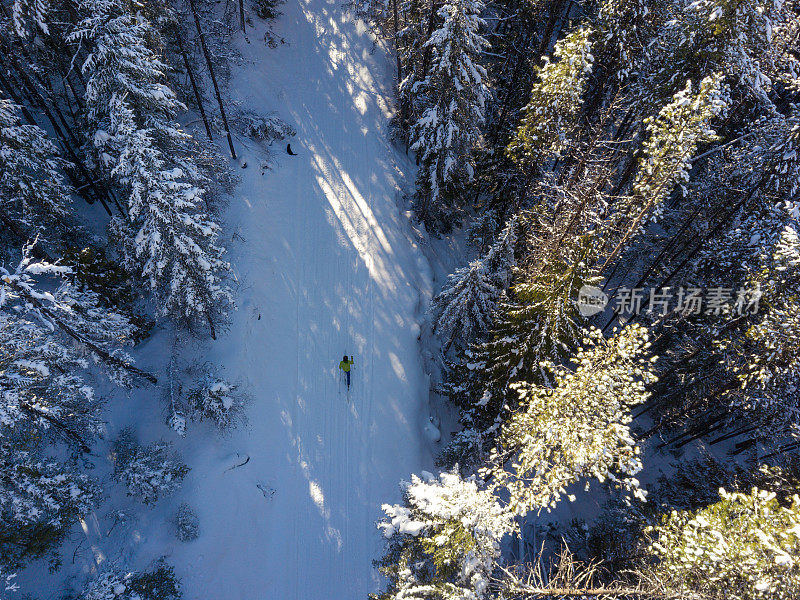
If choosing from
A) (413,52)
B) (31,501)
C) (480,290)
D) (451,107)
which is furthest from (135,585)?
(413,52)

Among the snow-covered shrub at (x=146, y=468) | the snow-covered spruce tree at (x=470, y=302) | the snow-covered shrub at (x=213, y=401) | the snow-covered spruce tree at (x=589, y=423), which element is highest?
the snow-covered spruce tree at (x=589, y=423)

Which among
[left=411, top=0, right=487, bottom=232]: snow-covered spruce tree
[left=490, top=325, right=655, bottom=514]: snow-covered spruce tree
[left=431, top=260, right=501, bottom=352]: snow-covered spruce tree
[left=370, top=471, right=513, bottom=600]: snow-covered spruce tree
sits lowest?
[left=370, top=471, right=513, bottom=600]: snow-covered spruce tree

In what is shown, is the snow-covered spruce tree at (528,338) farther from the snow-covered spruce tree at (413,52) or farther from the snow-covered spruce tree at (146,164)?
the snow-covered spruce tree at (413,52)

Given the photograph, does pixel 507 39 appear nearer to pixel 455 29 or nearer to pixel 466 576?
pixel 455 29

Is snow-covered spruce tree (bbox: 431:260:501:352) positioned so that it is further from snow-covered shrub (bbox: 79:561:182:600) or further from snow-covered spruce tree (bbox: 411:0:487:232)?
snow-covered shrub (bbox: 79:561:182:600)

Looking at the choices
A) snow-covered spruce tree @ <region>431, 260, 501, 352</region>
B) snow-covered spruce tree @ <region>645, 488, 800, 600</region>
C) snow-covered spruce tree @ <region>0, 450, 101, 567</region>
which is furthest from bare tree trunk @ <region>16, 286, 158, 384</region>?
snow-covered spruce tree @ <region>645, 488, 800, 600</region>

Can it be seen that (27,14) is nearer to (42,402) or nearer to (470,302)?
(42,402)

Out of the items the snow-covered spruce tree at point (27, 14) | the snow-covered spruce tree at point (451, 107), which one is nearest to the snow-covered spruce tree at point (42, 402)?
the snow-covered spruce tree at point (27, 14)
